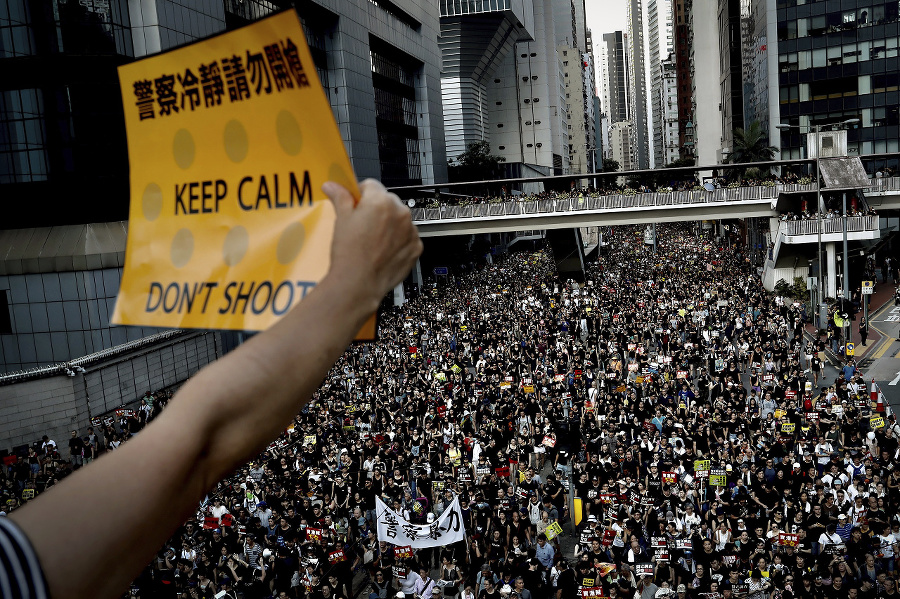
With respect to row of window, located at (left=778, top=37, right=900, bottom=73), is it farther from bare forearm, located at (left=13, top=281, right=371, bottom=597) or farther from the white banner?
bare forearm, located at (left=13, top=281, right=371, bottom=597)

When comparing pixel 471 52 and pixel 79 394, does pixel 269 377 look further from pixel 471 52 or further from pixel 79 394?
pixel 471 52

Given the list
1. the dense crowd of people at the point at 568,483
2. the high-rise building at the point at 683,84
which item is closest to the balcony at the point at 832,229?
the dense crowd of people at the point at 568,483

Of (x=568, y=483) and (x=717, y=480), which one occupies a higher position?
(x=717, y=480)

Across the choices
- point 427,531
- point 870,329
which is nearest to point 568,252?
point 870,329

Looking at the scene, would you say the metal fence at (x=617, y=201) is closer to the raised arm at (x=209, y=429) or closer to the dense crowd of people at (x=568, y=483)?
the dense crowd of people at (x=568, y=483)

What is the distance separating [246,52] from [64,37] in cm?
3623

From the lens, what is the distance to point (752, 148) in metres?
66.5

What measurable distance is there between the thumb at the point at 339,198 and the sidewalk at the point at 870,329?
97.7ft

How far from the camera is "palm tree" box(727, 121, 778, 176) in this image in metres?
66.1

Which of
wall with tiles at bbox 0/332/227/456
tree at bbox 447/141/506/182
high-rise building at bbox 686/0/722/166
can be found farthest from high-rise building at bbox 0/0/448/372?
high-rise building at bbox 686/0/722/166

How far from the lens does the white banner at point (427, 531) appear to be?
13477mm

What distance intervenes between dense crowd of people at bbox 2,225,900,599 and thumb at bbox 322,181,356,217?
9855 mm


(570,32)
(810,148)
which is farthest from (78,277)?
(570,32)

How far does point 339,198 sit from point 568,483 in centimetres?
1519
